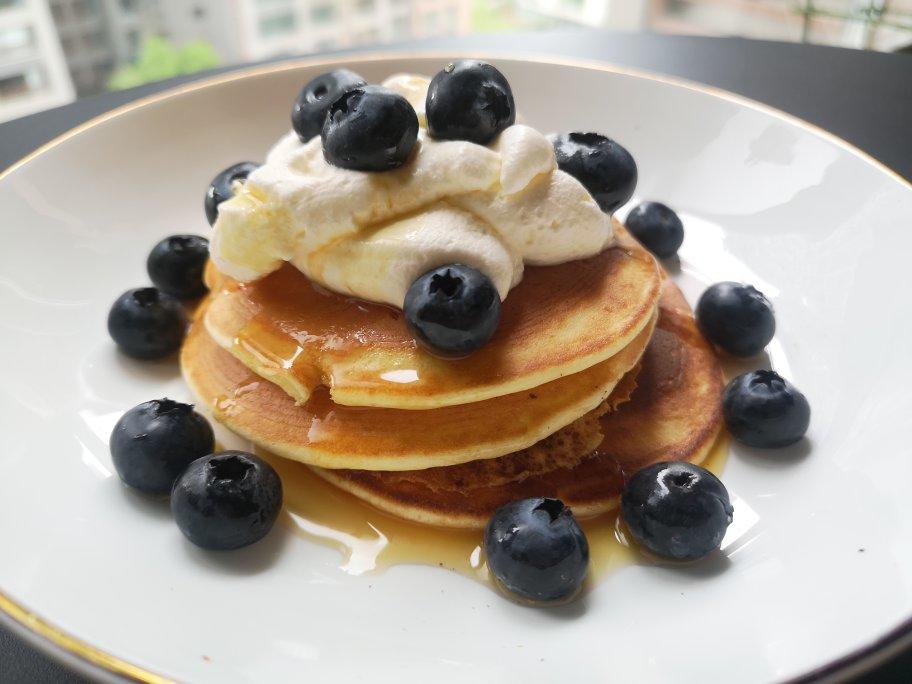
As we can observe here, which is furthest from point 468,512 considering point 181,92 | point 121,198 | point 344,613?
point 181,92

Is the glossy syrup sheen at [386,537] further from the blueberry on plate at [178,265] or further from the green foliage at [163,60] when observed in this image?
the green foliage at [163,60]

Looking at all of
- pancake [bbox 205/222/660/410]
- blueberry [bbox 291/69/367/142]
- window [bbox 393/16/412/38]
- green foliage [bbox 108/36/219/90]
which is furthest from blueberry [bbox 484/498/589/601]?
window [bbox 393/16/412/38]

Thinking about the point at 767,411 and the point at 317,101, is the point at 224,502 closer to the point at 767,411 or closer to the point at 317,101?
the point at 317,101

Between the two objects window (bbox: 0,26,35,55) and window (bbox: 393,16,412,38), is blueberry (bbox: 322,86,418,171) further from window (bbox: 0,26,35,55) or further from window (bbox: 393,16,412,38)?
window (bbox: 393,16,412,38)

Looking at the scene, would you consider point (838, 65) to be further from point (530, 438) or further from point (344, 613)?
point (344, 613)

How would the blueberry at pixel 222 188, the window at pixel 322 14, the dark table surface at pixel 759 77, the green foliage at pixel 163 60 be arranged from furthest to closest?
the window at pixel 322 14 → the green foliage at pixel 163 60 → the dark table surface at pixel 759 77 → the blueberry at pixel 222 188

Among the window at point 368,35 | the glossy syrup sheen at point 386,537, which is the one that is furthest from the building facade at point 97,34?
the glossy syrup sheen at point 386,537

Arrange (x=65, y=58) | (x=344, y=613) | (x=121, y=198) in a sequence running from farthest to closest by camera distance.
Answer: (x=65, y=58) < (x=121, y=198) < (x=344, y=613)
